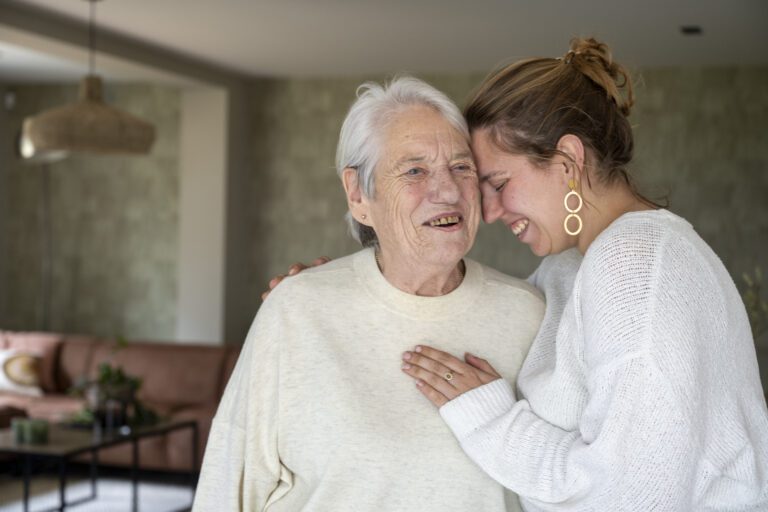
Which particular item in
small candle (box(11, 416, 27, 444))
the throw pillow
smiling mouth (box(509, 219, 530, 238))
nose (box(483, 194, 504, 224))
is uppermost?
nose (box(483, 194, 504, 224))

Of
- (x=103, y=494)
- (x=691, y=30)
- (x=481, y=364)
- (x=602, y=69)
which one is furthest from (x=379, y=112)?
(x=691, y=30)

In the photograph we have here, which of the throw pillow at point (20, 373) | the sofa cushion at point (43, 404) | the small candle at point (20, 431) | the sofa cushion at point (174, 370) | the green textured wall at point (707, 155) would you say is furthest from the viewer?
the green textured wall at point (707, 155)

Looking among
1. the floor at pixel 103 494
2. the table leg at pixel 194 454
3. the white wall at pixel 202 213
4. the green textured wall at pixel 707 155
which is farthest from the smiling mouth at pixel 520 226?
the white wall at pixel 202 213

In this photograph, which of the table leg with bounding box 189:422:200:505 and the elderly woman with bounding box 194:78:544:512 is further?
the table leg with bounding box 189:422:200:505

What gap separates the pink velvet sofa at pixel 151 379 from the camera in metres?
6.64

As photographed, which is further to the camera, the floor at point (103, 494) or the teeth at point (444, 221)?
the floor at point (103, 494)

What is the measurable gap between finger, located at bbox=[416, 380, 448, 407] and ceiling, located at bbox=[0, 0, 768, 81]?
385 centimetres

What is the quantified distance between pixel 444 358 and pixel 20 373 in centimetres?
617

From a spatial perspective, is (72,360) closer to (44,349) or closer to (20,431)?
(44,349)

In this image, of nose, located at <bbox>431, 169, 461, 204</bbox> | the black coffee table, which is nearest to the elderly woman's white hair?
nose, located at <bbox>431, 169, 461, 204</bbox>

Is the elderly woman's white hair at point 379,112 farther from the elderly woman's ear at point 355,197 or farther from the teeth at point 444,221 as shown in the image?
the teeth at point 444,221

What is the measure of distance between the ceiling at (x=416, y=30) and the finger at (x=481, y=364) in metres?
3.76

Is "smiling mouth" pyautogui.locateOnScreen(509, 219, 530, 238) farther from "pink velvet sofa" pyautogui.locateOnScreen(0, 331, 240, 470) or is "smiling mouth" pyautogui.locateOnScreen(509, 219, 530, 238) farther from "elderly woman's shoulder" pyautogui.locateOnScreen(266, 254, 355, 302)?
"pink velvet sofa" pyautogui.locateOnScreen(0, 331, 240, 470)

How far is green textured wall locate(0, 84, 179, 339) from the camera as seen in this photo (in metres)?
9.83
